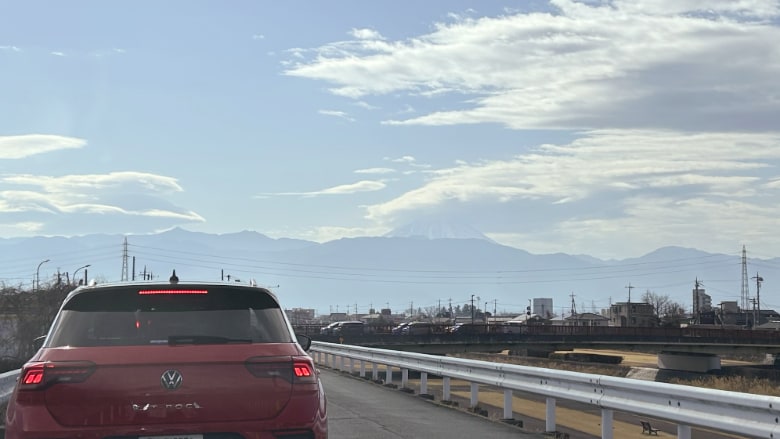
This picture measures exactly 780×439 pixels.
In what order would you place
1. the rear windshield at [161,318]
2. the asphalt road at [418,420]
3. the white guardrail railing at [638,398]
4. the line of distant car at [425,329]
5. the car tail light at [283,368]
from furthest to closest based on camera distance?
the line of distant car at [425,329]
the asphalt road at [418,420]
the white guardrail railing at [638,398]
the rear windshield at [161,318]
the car tail light at [283,368]

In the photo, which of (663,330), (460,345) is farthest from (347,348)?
(663,330)

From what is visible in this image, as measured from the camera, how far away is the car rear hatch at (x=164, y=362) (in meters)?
6.06

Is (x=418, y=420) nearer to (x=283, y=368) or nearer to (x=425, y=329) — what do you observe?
(x=283, y=368)

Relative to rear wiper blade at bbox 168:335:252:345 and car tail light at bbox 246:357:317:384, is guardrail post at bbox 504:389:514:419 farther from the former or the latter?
rear wiper blade at bbox 168:335:252:345

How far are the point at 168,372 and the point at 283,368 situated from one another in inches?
29.4

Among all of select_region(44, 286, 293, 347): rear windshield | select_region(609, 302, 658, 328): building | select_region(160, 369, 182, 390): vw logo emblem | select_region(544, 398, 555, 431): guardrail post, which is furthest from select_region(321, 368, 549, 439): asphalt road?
select_region(609, 302, 658, 328): building

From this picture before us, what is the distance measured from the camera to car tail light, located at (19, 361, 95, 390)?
6.09m

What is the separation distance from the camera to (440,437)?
497 inches

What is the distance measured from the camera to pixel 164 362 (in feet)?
20.1

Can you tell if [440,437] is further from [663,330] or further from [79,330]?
[663,330]

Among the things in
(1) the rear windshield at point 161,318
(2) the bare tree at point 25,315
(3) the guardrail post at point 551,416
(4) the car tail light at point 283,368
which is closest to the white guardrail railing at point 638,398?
(3) the guardrail post at point 551,416

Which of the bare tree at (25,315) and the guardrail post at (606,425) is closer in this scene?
the guardrail post at (606,425)

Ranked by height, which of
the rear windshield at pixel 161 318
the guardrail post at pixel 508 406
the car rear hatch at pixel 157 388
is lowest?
the guardrail post at pixel 508 406

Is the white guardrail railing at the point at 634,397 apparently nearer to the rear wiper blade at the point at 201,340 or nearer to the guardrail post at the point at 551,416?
the guardrail post at the point at 551,416
